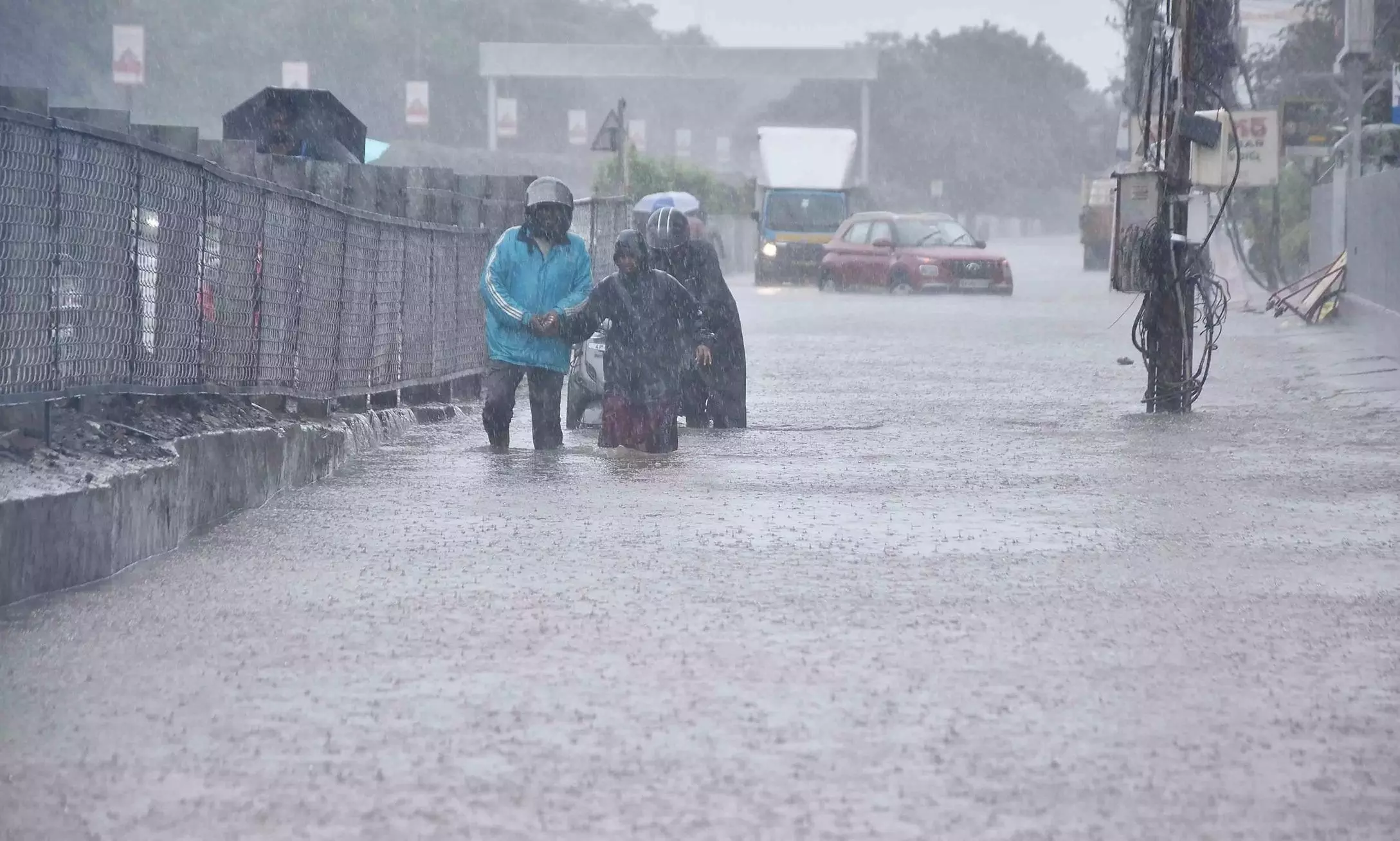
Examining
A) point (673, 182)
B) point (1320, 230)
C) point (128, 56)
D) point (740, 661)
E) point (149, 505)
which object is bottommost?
point (740, 661)

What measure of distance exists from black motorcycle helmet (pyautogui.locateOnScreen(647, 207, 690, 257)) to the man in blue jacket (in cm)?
114

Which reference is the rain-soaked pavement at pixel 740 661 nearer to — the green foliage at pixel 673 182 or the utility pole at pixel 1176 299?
the utility pole at pixel 1176 299

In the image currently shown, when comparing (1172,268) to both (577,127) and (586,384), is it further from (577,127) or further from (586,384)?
(577,127)

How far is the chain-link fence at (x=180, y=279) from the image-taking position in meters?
8.01

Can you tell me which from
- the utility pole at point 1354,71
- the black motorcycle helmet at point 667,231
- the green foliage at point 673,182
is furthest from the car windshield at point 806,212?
the black motorcycle helmet at point 667,231

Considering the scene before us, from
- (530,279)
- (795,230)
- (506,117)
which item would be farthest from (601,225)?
(506,117)

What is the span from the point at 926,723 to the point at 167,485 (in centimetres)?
413

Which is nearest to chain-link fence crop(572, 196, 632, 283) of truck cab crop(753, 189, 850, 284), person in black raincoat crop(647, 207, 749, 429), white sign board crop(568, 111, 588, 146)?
person in black raincoat crop(647, 207, 749, 429)

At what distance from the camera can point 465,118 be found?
318 ft

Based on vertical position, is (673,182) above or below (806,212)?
above

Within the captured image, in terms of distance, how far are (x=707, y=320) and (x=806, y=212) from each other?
114 ft

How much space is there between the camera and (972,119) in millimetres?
127688

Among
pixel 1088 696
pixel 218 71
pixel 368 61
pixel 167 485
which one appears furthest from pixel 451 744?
pixel 368 61

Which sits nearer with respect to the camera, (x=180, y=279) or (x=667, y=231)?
(x=180, y=279)
